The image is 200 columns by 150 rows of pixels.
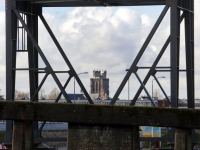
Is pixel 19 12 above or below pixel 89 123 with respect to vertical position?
above

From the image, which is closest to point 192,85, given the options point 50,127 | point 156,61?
point 156,61

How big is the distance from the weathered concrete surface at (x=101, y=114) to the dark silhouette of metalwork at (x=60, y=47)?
Answer: 9483mm

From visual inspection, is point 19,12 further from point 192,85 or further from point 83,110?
point 83,110

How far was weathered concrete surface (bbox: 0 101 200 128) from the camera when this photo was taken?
16.7 meters

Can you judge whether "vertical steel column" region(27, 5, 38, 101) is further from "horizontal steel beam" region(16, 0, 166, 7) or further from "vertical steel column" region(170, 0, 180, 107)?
"vertical steel column" region(170, 0, 180, 107)

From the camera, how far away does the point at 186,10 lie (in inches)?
1129

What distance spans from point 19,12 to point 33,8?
1509mm

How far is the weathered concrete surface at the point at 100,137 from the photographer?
17016 mm

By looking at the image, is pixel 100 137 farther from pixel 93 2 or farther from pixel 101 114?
pixel 93 2

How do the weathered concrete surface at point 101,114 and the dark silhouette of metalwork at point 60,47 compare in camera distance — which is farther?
the dark silhouette of metalwork at point 60,47

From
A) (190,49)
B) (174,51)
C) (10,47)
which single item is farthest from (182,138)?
(10,47)

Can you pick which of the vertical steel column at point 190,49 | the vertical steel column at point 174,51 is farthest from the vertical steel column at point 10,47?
the vertical steel column at point 190,49

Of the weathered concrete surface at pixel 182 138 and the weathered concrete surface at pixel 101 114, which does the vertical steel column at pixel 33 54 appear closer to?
the weathered concrete surface at pixel 101 114

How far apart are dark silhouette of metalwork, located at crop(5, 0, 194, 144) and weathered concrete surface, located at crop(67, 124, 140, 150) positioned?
31.3ft
